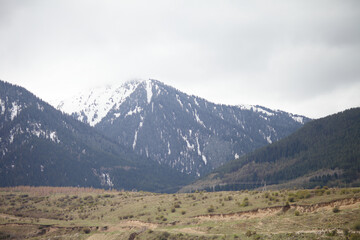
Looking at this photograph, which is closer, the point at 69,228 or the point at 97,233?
the point at 97,233

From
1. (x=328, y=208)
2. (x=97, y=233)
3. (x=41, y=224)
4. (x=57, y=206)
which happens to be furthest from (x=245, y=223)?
(x=57, y=206)

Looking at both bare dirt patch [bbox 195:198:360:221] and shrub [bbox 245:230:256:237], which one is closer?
shrub [bbox 245:230:256:237]

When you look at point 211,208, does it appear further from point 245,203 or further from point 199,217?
point 245,203

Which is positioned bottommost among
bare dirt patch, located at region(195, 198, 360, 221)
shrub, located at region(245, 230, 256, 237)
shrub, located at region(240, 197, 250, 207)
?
shrub, located at region(245, 230, 256, 237)

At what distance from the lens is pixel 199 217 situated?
90.9 meters

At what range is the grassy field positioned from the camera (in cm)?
6259

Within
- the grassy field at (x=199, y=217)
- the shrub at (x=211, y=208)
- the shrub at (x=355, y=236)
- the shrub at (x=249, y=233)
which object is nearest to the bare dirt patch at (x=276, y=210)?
the grassy field at (x=199, y=217)

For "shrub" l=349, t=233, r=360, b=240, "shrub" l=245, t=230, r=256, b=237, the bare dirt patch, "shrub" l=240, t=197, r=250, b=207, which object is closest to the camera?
"shrub" l=349, t=233, r=360, b=240

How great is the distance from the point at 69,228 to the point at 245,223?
176 ft

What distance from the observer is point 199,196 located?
118 metres

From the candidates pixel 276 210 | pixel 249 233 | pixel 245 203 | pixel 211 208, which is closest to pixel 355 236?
pixel 249 233

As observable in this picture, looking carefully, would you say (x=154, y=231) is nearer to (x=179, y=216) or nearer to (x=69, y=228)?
(x=179, y=216)

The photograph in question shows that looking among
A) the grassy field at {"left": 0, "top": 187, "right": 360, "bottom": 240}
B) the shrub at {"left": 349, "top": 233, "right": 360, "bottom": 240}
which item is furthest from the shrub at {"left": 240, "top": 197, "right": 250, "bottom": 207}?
the shrub at {"left": 349, "top": 233, "right": 360, "bottom": 240}

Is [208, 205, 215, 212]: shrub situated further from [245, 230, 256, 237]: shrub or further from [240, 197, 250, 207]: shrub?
[245, 230, 256, 237]: shrub
